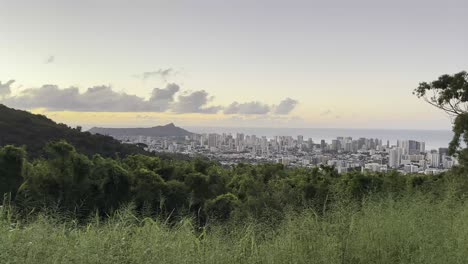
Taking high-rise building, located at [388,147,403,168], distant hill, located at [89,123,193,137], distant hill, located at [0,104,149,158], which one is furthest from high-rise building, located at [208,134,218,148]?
high-rise building, located at [388,147,403,168]

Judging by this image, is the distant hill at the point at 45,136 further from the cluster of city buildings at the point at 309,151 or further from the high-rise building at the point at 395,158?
the high-rise building at the point at 395,158

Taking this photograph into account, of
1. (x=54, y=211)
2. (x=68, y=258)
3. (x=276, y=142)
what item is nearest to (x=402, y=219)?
(x=68, y=258)

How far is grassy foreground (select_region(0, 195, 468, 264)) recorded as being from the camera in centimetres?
312

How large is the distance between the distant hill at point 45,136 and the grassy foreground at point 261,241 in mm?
27884

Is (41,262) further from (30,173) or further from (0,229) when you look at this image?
(30,173)

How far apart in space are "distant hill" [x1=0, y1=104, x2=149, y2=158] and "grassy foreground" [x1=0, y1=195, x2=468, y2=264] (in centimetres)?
2788

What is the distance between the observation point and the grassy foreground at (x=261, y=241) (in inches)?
123

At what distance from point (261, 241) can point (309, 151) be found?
42151mm

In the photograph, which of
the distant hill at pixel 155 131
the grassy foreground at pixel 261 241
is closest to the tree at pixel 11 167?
the grassy foreground at pixel 261 241

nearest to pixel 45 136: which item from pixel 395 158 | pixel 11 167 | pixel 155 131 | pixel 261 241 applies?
pixel 11 167

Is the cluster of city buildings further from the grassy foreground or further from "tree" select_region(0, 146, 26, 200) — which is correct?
the grassy foreground

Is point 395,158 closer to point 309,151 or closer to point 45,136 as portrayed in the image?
point 309,151

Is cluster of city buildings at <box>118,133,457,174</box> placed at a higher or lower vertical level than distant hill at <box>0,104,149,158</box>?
lower

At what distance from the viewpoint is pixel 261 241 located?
3.90 m
